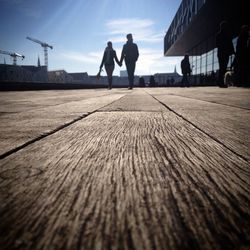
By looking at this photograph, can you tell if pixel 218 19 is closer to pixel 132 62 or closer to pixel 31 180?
pixel 132 62

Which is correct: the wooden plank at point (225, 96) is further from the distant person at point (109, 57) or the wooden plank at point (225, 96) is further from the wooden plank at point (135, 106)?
the distant person at point (109, 57)

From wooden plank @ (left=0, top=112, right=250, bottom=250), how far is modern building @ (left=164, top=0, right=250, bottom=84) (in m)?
18.0

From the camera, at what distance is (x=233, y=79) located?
34.3 feet

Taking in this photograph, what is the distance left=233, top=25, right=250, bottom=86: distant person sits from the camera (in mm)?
8703

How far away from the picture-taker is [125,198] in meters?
0.44

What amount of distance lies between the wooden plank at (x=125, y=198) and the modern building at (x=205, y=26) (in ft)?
59.0

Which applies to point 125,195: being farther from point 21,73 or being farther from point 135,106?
point 21,73

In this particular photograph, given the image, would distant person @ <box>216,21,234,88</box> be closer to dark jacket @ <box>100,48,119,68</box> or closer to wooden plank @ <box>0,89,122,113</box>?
dark jacket @ <box>100,48,119,68</box>

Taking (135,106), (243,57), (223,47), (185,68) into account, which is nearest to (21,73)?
(185,68)

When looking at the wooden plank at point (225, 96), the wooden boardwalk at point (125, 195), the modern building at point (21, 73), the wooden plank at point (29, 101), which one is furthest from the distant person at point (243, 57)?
the modern building at point (21, 73)

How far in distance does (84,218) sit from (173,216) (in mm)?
130

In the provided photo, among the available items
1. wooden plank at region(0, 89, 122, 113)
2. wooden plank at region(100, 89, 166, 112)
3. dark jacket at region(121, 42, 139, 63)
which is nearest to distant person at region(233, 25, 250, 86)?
dark jacket at region(121, 42, 139, 63)

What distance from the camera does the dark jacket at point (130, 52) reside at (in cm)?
935

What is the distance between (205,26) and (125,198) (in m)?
25.4
